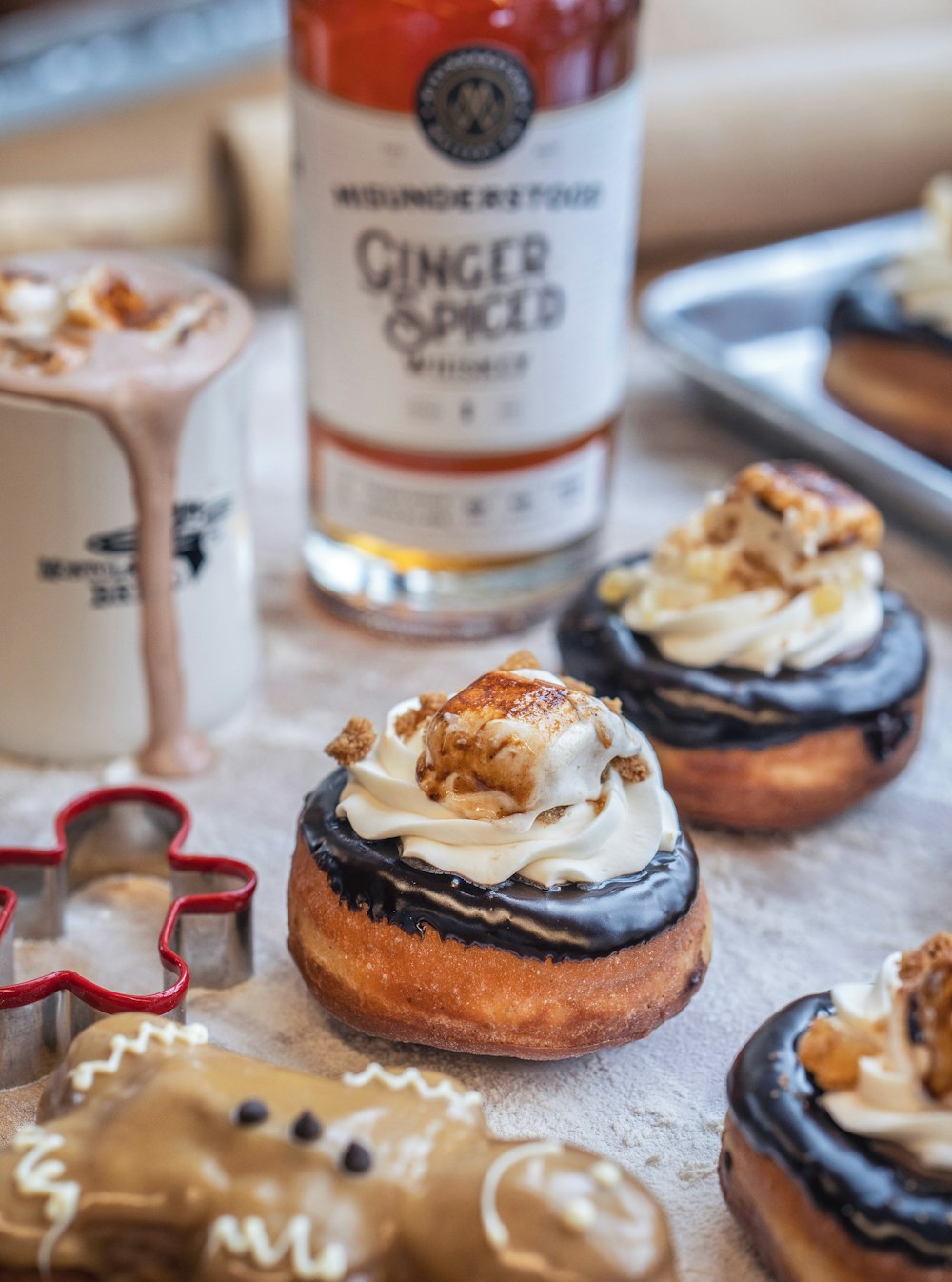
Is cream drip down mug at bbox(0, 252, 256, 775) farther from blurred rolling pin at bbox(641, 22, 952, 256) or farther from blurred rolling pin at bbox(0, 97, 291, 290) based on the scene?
blurred rolling pin at bbox(641, 22, 952, 256)

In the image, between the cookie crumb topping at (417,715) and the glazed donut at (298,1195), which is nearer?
the glazed donut at (298,1195)

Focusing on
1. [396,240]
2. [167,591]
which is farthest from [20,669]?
[396,240]

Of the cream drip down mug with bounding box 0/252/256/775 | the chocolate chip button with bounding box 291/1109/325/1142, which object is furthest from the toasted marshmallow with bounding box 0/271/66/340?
the chocolate chip button with bounding box 291/1109/325/1142

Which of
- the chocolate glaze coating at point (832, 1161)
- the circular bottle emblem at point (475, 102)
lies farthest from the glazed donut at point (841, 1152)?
the circular bottle emblem at point (475, 102)

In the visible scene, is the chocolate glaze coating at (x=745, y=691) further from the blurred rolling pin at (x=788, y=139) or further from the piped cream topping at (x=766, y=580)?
the blurred rolling pin at (x=788, y=139)

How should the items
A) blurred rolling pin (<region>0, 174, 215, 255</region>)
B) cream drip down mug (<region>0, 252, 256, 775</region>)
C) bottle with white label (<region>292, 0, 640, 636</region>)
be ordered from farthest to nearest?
blurred rolling pin (<region>0, 174, 215, 255</region>) < bottle with white label (<region>292, 0, 640, 636</region>) < cream drip down mug (<region>0, 252, 256, 775</region>)
